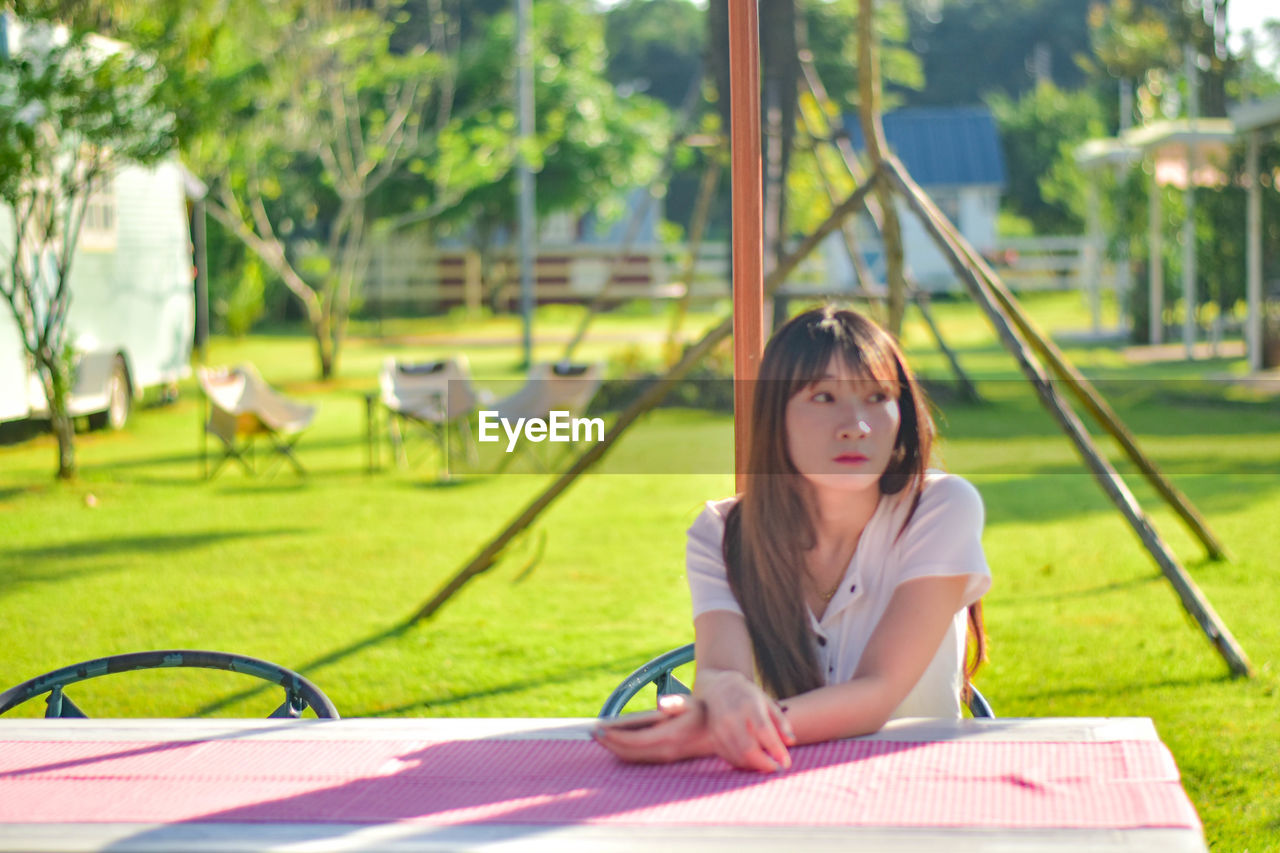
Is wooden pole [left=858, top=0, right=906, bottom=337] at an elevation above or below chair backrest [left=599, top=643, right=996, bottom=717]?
above

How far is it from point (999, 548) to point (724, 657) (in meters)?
5.39

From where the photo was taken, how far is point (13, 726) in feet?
6.65

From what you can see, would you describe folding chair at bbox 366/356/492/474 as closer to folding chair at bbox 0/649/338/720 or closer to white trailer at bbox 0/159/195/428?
white trailer at bbox 0/159/195/428

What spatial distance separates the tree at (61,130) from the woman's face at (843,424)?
27.0ft

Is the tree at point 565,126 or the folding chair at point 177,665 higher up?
the tree at point 565,126

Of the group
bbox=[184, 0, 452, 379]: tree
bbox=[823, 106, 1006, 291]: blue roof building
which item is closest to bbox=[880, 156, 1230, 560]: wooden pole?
bbox=[184, 0, 452, 379]: tree

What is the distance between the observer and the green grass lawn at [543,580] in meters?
4.82

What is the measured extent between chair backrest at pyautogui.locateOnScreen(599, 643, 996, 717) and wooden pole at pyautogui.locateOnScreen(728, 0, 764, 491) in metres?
0.37

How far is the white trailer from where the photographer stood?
437 inches

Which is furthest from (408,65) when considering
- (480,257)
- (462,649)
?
(462,649)

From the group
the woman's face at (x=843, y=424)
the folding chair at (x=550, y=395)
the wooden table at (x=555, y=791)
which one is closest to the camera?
the wooden table at (x=555, y=791)

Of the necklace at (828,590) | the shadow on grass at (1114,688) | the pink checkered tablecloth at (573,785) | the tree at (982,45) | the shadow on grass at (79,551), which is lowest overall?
the shadow on grass at (1114,688)

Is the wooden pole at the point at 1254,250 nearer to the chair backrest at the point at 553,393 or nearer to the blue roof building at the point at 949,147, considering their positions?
the chair backrest at the point at 553,393

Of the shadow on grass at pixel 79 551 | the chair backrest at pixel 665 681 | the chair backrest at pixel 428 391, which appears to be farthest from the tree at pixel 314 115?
the chair backrest at pixel 665 681
